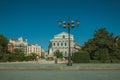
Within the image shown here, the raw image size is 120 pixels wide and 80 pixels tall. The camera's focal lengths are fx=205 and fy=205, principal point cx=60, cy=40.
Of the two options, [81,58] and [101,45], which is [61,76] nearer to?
[81,58]

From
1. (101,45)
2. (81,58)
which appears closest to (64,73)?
(81,58)

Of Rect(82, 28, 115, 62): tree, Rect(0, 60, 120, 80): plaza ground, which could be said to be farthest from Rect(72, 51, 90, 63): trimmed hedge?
Rect(0, 60, 120, 80): plaza ground

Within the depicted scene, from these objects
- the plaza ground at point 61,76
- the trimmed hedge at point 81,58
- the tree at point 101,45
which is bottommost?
the plaza ground at point 61,76

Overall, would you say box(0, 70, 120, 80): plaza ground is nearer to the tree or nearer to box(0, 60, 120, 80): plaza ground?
box(0, 60, 120, 80): plaza ground

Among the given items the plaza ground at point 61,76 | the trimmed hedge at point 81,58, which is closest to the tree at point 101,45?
the trimmed hedge at point 81,58

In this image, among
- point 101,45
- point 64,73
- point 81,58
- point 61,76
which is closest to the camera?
point 61,76

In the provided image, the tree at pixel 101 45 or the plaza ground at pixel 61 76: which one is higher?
the tree at pixel 101 45

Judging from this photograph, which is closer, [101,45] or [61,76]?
[61,76]

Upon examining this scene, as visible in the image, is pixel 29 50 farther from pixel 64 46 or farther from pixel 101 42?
pixel 101 42

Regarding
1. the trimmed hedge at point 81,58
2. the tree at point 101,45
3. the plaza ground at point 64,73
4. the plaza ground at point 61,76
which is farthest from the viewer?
the tree at point 101,45

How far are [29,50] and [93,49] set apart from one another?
496 feet

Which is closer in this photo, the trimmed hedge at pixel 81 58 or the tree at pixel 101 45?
the trimmed hedge at pixel 81 58

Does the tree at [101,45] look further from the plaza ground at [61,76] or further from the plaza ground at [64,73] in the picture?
the plaza ground at [61,76]

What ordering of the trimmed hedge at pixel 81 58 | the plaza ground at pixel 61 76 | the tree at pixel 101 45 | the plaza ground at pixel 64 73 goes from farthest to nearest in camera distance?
the tree at pixel 101 45, the trimmed hedge at pixel 81 58, the plaza ground at pixel 64 73, the plaza ground at pixel 61 76
